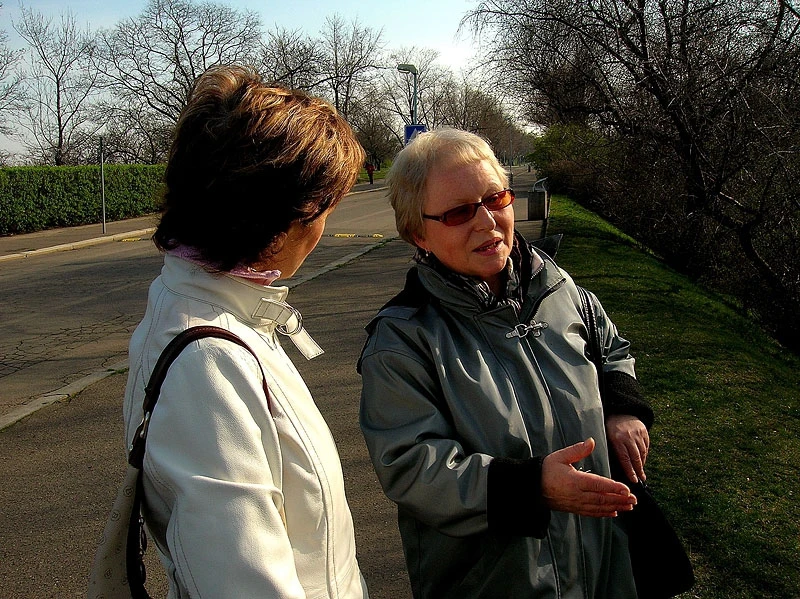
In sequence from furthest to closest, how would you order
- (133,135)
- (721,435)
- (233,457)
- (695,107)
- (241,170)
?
(133,135), (695,107), (721,435), (241,170), (233,457)

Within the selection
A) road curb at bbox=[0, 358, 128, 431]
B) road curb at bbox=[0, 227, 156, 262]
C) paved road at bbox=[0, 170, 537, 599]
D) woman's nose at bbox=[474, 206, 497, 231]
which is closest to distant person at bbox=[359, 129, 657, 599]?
woman's nose at bbox=[474, 206, 497, 231]

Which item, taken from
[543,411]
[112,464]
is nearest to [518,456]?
[543,411]

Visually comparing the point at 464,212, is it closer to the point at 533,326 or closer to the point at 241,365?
the point at 533,326

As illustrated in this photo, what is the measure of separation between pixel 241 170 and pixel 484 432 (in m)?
0.94

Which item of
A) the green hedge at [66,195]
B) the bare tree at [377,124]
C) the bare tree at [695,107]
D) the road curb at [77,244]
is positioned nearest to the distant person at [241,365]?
the bare tree at [695,107]

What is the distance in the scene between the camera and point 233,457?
A: 124cm

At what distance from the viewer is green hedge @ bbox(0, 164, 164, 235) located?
2109 centimetres

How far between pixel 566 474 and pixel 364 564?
6.55 ft

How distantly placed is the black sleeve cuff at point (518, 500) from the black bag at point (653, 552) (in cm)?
49

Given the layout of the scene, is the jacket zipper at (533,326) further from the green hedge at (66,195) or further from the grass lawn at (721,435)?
the green hedge at (66,195)

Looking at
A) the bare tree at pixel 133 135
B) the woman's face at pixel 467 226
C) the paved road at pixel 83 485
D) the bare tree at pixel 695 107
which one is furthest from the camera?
the bare tree at pixel 133 135

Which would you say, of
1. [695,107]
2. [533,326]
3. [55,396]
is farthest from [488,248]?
[695,107]

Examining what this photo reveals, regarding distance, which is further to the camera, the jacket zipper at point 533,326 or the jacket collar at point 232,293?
the jacket zipper at point 533,326

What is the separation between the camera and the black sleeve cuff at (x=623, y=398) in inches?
88.4
